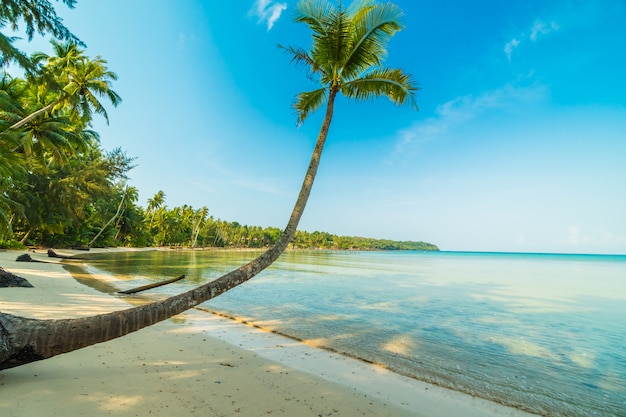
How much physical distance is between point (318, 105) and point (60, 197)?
122 ft

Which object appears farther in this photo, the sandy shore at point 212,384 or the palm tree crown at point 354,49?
the palm tree crown at point 354,49

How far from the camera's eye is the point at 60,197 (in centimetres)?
3238

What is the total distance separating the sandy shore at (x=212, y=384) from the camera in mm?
3492

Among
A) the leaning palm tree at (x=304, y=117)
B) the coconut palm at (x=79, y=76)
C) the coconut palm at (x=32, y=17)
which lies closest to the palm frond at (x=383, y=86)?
the leaning palm tree at (x=304, y=117)

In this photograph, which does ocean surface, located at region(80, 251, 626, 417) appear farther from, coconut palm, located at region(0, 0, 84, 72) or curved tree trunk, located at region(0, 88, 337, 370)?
coconut palm, located at region(0, 0, 84, 72)

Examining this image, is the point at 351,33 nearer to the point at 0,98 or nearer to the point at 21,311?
the point at 21,311

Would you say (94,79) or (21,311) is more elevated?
(94,79)

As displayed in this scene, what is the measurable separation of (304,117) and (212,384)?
661 cm

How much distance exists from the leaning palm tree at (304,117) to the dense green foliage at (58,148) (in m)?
0.10

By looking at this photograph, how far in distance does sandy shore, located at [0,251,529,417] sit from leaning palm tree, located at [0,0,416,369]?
2.16 ft

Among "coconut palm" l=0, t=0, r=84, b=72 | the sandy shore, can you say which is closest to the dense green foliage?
"coconut palm" l=0, t=0, r=84, b=72

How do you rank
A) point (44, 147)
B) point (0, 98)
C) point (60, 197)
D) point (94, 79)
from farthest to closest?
1. point (60, 197)
2. point (94, 79)
3. point (44, 147)
4. point (0, 98)

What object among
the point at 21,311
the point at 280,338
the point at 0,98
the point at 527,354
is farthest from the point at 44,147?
the point at 527,354

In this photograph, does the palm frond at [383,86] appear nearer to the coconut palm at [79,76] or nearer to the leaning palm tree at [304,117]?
the leaning palm tree at [304,117]
